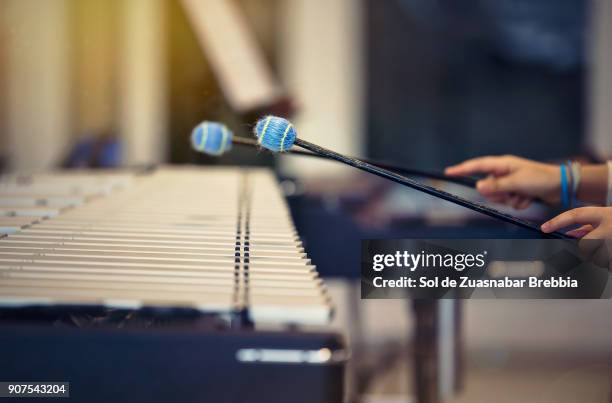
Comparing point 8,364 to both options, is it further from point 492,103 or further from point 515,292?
point 492,103

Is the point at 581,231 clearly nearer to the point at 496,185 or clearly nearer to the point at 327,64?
the point at 496,185

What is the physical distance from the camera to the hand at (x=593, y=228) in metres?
1.10

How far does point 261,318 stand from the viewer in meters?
0.71

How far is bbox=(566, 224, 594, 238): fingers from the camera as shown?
45.3 inches

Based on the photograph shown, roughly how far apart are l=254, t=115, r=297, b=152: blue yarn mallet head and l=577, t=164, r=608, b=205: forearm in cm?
73

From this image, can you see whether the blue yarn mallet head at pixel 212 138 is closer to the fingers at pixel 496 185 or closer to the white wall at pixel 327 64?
the fingers at pixel 496 185

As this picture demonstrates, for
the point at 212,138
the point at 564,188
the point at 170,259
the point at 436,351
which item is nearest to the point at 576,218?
the point at 564,188

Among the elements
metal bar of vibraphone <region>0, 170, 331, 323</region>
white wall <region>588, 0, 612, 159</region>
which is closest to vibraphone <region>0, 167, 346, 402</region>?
metal bar of vibraphone <region>0, 170, 331, 323</region>

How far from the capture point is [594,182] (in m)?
1.54

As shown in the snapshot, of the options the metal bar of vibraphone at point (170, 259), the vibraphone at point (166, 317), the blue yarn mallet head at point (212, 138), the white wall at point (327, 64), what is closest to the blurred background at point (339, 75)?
the white wall at point (327, 64)

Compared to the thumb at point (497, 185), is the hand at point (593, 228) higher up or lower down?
lower down

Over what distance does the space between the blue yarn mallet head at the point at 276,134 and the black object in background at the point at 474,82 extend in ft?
14.3

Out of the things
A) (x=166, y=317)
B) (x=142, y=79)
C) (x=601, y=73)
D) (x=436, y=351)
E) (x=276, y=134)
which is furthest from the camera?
(x=601, y=73)

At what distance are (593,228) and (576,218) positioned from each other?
3 centimetres
